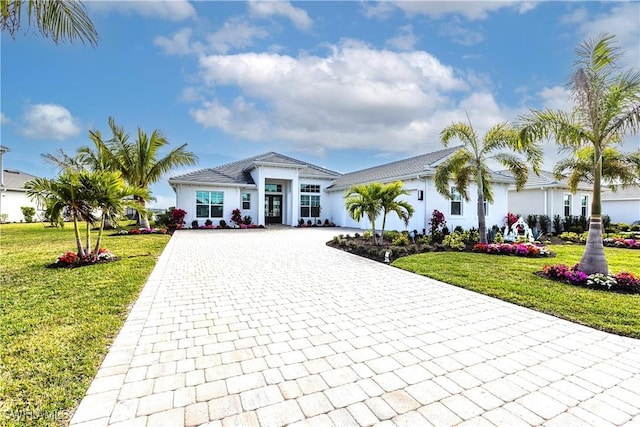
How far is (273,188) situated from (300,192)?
246 cm

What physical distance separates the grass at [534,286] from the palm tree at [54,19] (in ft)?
25.1

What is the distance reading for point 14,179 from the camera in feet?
96.8

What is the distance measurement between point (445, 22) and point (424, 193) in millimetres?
7710

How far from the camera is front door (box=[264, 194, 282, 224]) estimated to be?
24741 mm

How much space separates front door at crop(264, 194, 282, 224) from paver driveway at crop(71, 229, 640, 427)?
61.9ft

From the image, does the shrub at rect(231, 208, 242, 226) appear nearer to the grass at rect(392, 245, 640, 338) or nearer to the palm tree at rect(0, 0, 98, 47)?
the grass at rect(392, 245, 640, 338)

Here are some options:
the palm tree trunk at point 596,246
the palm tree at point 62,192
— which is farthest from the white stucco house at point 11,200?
the palm tree trunk at point 596,246

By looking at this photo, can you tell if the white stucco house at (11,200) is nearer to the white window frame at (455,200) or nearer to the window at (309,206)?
the window at (309,206)

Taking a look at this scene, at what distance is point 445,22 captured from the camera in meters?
11.4

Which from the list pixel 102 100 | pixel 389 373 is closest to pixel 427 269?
pixel 389 373

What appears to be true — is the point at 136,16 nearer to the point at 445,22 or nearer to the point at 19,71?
the point at 19,71

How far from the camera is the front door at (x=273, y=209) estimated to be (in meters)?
24.7

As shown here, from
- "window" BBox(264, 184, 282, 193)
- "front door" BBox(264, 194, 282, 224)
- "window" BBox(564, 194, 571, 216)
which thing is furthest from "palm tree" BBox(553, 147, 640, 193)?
"front door" BBox(264, 194, 282, 224)

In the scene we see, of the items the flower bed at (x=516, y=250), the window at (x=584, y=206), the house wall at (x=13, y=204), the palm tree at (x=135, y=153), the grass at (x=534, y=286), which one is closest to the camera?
the grass at (x=534, y=286)
